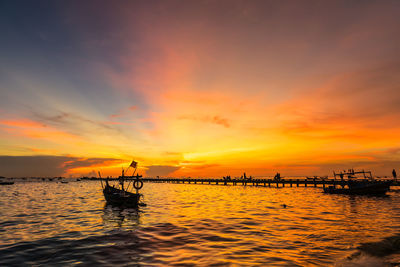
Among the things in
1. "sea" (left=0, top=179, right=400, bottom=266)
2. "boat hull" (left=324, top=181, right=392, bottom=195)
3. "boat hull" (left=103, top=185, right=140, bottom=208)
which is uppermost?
"boat hull" (left=324, top=181, right=392, bottom=195)

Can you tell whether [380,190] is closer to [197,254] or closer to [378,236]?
Answer: [378,236]

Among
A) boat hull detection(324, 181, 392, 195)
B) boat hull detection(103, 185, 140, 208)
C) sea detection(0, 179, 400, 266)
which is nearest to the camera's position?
sea detection(0, 179, 400, 266)

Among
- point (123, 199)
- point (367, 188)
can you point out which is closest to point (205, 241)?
point (123, 199)

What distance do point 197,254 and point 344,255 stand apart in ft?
27.3

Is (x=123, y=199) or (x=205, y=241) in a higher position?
(x=123, y=199)

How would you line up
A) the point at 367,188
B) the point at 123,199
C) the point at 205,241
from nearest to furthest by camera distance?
the point at 205,241 < the point at 123,199 < the point at 367,188

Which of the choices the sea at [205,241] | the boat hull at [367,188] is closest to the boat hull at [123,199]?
the sea at [205,241]

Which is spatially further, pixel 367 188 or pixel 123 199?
pixel 367 188

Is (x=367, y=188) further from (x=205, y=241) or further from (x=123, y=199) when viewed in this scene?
(x=123, y=199)

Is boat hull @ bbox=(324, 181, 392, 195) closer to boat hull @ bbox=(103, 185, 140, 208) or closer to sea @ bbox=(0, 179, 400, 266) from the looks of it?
sea @ bbox=(0, 179, 400, 266)

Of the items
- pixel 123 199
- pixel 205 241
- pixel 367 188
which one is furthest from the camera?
pixel 367 188

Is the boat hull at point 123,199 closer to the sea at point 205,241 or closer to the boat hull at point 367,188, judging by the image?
the sea at point 205,241

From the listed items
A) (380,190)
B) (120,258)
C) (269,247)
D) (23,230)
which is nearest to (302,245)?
(269,247)

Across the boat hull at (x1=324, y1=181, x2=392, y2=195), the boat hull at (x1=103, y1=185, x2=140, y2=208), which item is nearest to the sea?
the boat hull at (x1=103, y1=185, x2=140, y2=208)
